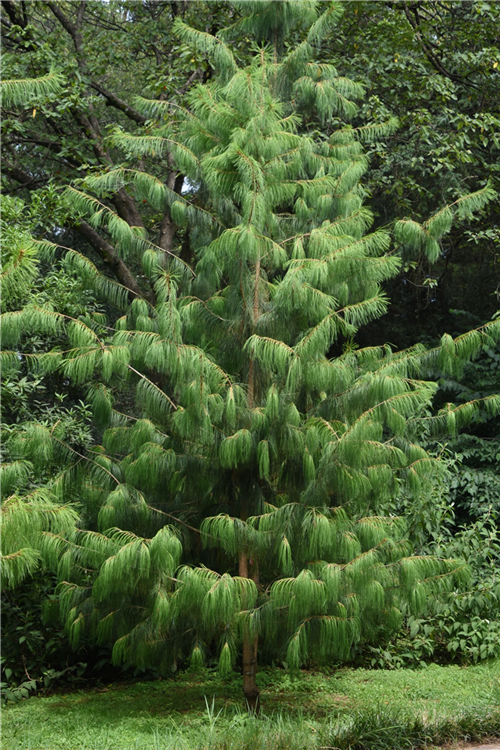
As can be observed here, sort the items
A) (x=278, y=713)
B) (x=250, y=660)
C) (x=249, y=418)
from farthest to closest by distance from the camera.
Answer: (x=278, y=713)
(x=250, y=660)
(x=249, y=418)

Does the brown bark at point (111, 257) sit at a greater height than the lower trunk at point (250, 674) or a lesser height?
greater

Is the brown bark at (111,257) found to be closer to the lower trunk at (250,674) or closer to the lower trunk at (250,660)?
the lower trunk at (250,660)

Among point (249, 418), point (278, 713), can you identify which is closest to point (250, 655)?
point (278, 713)

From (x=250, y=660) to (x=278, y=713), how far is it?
0.49m

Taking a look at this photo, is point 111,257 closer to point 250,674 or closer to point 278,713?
point 250,674

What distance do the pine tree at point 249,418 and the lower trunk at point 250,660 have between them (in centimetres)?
1

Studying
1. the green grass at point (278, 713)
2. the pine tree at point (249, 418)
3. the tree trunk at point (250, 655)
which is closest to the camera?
the green grass at point (278, 713)

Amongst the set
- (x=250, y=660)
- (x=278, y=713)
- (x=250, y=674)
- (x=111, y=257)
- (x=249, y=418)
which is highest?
(x=111, y=257)

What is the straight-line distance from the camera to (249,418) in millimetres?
4801

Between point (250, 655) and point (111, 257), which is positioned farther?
point (111, 257)

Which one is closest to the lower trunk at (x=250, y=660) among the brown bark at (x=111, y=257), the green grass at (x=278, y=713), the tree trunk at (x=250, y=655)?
the tree trunk at (x=250, y=655)

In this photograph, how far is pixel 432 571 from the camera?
4656 mm

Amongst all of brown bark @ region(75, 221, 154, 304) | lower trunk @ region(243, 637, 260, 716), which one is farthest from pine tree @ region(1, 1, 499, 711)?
brown bark @ region(75, 221, 154, 304)

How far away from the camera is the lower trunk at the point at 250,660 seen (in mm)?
4957
